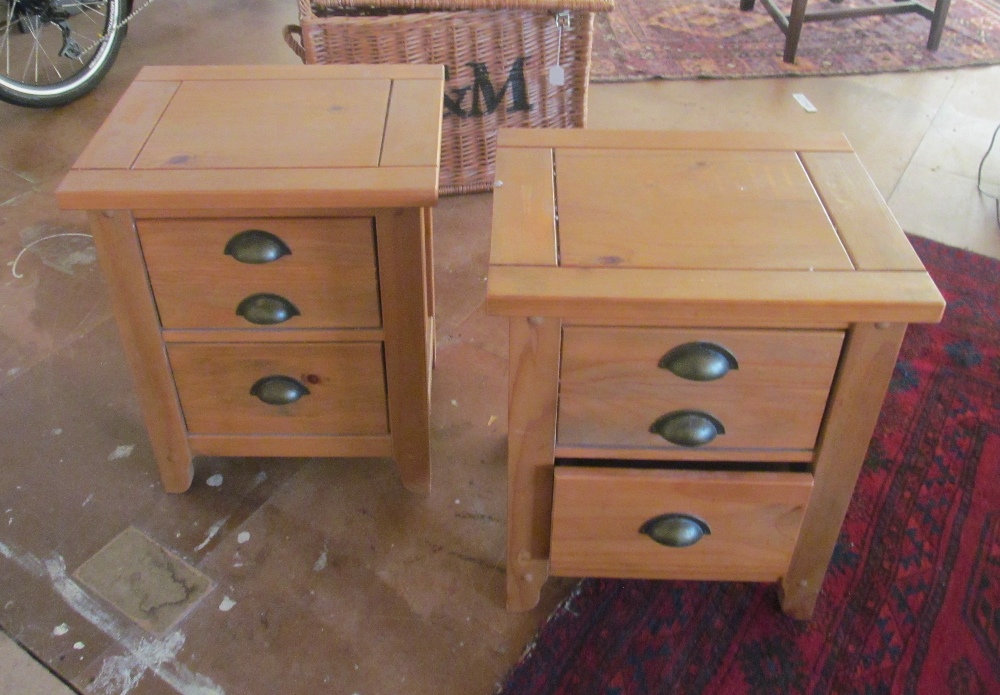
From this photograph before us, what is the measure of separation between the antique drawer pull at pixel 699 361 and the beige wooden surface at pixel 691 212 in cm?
9

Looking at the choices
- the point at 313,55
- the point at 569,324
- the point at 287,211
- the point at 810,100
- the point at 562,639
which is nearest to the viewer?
the point at 569,324

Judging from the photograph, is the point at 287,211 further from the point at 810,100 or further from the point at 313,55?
the point at 810,100

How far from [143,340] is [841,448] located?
97 centimetres

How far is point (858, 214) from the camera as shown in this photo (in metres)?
1.02

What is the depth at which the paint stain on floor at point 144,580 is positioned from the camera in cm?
125

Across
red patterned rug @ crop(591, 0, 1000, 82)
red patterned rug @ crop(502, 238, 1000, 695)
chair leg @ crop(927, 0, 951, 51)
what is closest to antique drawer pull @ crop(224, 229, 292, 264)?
red patterned rug @ crop(502, 238, 1000, 695)

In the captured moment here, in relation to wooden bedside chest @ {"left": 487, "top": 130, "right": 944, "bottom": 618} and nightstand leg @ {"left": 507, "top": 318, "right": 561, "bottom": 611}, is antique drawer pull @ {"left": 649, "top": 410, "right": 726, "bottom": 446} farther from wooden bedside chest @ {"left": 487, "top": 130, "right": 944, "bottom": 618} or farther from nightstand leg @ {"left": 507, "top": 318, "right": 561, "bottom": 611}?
nightstand leg @ {"left": 507, "top": 318, "right": 561, "bottom": 611}

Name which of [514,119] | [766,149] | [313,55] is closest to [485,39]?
[514,119]

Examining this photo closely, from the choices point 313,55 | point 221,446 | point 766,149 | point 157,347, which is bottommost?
point 221,446

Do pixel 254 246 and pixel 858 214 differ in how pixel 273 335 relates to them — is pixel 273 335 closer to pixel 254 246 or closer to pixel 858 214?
pixel 254 246

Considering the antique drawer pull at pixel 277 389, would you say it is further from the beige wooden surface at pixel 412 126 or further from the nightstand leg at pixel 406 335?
the beige wooden surface at pixel 412 126

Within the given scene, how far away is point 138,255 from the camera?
3.73ft

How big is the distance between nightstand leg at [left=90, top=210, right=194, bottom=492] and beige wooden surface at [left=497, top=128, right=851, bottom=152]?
1.72 feet

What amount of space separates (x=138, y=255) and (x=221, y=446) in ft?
1.21
